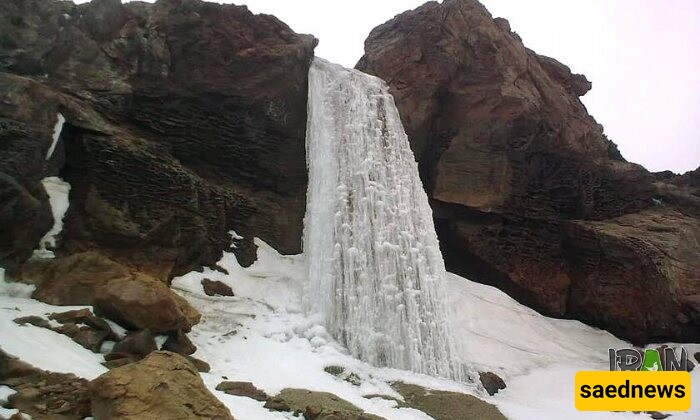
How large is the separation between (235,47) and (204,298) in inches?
304

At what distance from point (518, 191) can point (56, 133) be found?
15699 millimetres

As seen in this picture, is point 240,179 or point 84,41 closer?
point 84,41

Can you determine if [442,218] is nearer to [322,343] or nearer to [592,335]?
[592,335]

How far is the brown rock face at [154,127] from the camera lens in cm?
1076

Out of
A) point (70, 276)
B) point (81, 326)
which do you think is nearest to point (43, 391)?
point (81, 326)

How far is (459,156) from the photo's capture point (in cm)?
2008

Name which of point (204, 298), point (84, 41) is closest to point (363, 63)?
point (84, 41)

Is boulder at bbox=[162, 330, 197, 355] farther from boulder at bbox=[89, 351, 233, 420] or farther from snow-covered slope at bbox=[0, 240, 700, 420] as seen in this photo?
boulder at bbox=[89, 351, 233, 420]

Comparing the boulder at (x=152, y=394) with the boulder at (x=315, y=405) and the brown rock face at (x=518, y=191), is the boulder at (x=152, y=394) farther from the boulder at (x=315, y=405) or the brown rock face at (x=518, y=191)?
the brown rock face at (x=518, y=191)

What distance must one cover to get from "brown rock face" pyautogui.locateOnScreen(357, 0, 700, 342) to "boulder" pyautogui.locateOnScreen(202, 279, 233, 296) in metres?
A: 9.59

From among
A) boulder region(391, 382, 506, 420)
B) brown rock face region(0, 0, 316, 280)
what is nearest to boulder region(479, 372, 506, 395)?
boulder region(391, 382, 506, 420)

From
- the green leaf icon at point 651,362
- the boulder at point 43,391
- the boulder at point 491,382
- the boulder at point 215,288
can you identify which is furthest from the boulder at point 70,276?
the green leaf icon at point 651,362

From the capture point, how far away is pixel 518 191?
811 inches

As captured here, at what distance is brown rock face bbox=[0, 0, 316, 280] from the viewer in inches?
424
